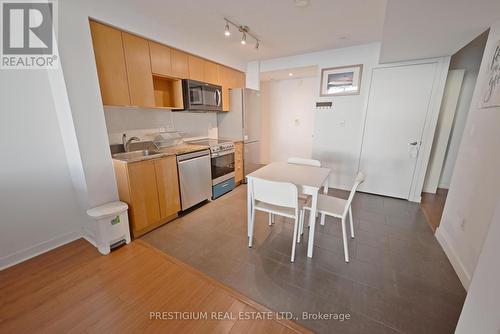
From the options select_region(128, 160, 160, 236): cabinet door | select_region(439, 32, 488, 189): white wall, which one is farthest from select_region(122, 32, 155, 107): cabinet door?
select_region(439, 32, 488, 189): white wall

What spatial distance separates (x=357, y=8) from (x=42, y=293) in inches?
153

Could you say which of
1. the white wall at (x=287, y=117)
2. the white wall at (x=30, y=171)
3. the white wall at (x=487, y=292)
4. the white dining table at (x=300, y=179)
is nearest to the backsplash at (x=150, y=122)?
the white wall at (x=30, y=171)

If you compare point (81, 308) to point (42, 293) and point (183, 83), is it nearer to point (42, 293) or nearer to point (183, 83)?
point (42, 293)

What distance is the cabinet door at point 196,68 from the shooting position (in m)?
3.01

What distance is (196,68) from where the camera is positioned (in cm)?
310

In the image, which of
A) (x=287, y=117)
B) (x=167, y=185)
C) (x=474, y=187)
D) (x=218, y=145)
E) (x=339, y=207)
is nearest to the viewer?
(x=474, y=187)

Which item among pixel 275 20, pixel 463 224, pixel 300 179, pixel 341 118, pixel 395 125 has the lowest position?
pixel 463 224

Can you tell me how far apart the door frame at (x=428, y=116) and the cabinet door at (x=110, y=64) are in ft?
11.5

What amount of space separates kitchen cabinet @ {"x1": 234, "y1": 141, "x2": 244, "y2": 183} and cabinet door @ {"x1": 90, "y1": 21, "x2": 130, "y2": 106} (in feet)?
6.28

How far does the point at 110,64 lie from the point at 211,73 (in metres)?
1.60

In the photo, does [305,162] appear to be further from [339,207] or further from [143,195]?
[143,195]

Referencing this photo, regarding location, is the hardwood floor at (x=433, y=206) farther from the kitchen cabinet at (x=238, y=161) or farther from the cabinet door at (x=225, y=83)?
the cabinet door at (x=225, y=83)

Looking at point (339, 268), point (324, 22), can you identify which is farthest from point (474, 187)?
point (324, 22)

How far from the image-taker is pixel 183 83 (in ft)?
9.62
